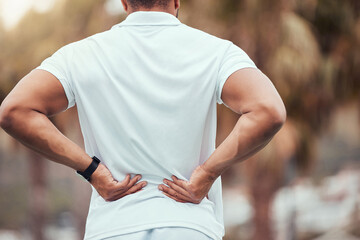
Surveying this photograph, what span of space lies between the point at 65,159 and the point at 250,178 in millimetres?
8639

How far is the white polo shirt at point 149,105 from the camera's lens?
159cm

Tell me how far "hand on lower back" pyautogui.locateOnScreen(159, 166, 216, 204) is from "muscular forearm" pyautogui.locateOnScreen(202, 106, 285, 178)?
2cm

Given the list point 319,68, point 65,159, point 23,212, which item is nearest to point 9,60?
point 319,68

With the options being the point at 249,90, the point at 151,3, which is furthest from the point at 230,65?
the point at 151,3

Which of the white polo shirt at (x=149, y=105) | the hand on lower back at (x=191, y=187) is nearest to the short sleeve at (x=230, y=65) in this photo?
the white polo shirt at (x=149, y=105)

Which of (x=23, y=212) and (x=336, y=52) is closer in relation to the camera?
(x=336, y=52)

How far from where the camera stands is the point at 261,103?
1539 millimetres

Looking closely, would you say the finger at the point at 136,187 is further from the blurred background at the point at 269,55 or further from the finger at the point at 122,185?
the blurred background at the point at 269,55

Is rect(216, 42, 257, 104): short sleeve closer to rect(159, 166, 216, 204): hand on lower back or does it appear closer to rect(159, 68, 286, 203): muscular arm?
rect(159, 68, 286, 203): muscular arm

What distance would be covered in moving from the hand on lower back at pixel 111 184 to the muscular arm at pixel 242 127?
0.25ft

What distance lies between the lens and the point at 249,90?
1.55 metres

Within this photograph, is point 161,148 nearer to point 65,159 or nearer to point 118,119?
point 118,119

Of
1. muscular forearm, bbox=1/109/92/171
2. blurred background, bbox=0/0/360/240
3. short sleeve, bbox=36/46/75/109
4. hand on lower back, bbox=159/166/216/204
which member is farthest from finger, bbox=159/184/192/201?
blurred background, bbox=0/0/360/240

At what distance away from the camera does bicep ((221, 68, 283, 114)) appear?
1545 millimetres
